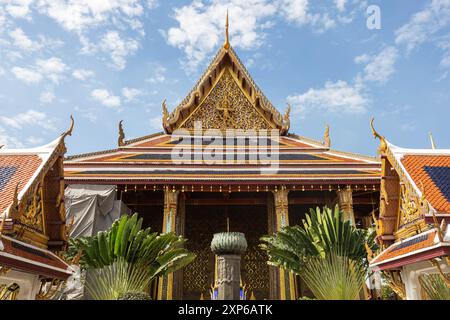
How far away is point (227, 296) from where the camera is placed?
4047 millimetres

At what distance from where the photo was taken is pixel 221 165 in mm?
12328

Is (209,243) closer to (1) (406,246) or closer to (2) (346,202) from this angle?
(2) (346,202)

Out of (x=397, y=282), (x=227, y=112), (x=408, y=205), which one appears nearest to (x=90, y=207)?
(x=227, y=112)

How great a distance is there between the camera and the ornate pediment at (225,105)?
14.8 m

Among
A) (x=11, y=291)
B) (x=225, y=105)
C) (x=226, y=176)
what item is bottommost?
(x=11, y=291)

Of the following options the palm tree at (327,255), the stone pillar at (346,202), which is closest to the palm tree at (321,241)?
the palm tree at (327,255)

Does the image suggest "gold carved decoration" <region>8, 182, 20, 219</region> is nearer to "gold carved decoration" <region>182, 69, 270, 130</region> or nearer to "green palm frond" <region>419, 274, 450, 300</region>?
"green palm frond" <region>419, 274, 450, 300</region>

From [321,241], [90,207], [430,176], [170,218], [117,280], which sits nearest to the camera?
[430,176]

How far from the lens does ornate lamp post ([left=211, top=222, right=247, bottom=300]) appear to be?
4051 mm

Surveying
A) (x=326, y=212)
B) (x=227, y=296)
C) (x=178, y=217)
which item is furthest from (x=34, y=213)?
(x=178, y=217)

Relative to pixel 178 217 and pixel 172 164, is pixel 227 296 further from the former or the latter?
pixel 172 164

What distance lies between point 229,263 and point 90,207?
735cm

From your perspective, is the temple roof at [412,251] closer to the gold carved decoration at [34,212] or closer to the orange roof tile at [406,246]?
→ the orange roof tile at [406,246]

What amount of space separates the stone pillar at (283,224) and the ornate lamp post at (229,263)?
6.21m
